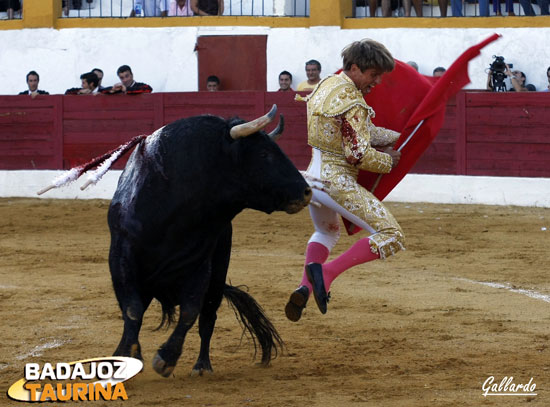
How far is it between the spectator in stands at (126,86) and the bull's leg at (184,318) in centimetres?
745

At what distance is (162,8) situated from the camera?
12375 millimetres

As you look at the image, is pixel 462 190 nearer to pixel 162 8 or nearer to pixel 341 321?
pixel 162 8

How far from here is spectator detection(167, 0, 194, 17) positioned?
12.2 m

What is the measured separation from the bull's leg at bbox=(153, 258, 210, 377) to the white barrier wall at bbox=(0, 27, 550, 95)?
295 inches

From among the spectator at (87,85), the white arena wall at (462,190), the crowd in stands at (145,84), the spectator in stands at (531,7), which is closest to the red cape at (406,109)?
the white arena wall at (462,190)

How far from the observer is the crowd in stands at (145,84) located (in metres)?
10.2

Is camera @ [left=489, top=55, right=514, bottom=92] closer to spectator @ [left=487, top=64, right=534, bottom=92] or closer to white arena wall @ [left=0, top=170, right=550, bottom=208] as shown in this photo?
spectator @ [left=487, top=64, right=534, bottom=92]

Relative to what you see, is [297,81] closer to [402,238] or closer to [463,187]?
[463,187]

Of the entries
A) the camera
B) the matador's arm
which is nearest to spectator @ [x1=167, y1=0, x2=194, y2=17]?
the camera

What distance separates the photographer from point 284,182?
364cm

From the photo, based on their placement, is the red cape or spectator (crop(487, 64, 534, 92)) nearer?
the red cape

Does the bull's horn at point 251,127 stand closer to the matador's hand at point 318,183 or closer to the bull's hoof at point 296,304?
the matador's hand at point 318,183

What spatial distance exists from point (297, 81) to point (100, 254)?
4.81 meters

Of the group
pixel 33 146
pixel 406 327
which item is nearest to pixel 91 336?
pixel 406 327
